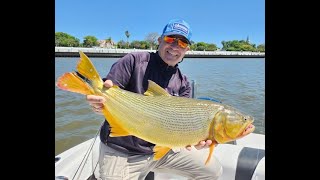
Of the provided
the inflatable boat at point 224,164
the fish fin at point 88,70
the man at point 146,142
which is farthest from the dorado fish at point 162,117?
the inflatable boat at point 224,164

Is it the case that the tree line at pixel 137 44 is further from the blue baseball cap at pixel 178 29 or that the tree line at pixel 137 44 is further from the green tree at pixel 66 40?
the blue baseball cap at pixel 178 29

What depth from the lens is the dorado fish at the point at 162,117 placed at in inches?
81.7

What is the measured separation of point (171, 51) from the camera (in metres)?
2.71

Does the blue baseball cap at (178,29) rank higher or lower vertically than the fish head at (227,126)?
higher

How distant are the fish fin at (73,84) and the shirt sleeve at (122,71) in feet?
1.73

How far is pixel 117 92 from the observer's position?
2100mm

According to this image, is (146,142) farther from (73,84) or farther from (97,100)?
(73,84)

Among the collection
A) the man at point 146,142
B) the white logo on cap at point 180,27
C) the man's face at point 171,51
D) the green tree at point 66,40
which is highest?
the green tree at point 66,40

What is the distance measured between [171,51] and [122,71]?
476mm

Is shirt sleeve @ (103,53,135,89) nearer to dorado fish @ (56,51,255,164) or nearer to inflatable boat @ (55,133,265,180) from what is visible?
dorado fish @ (56,51,255,164)

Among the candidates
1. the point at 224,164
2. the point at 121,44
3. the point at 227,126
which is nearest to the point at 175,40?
the point at 227,126
